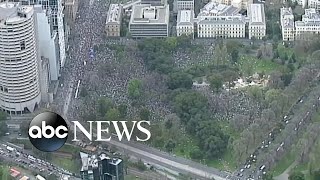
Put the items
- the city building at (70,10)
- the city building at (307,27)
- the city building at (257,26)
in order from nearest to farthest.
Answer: the city building at (307,27) → the city building at (257,26) → the city building at (70,10)

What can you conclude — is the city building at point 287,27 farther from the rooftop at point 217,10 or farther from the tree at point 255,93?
the tree at point 255,93

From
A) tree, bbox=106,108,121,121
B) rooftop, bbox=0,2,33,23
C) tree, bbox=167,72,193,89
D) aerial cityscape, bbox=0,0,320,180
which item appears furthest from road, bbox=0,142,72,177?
tree, bbox=167,72,193,89

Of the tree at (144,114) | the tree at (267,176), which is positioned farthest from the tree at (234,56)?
the tree at (267,176)

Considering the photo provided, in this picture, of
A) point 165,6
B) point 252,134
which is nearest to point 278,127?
point 252,134

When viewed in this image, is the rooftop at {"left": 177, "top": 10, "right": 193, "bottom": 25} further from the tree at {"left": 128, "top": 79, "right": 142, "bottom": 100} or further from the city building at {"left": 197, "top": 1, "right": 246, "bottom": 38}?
the tree at {"left": 128, "top": 79, "right": 142, "bottom": 100}

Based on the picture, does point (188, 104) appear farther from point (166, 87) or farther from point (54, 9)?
point (54, 9)

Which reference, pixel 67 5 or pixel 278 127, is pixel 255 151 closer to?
pixel 278 127
